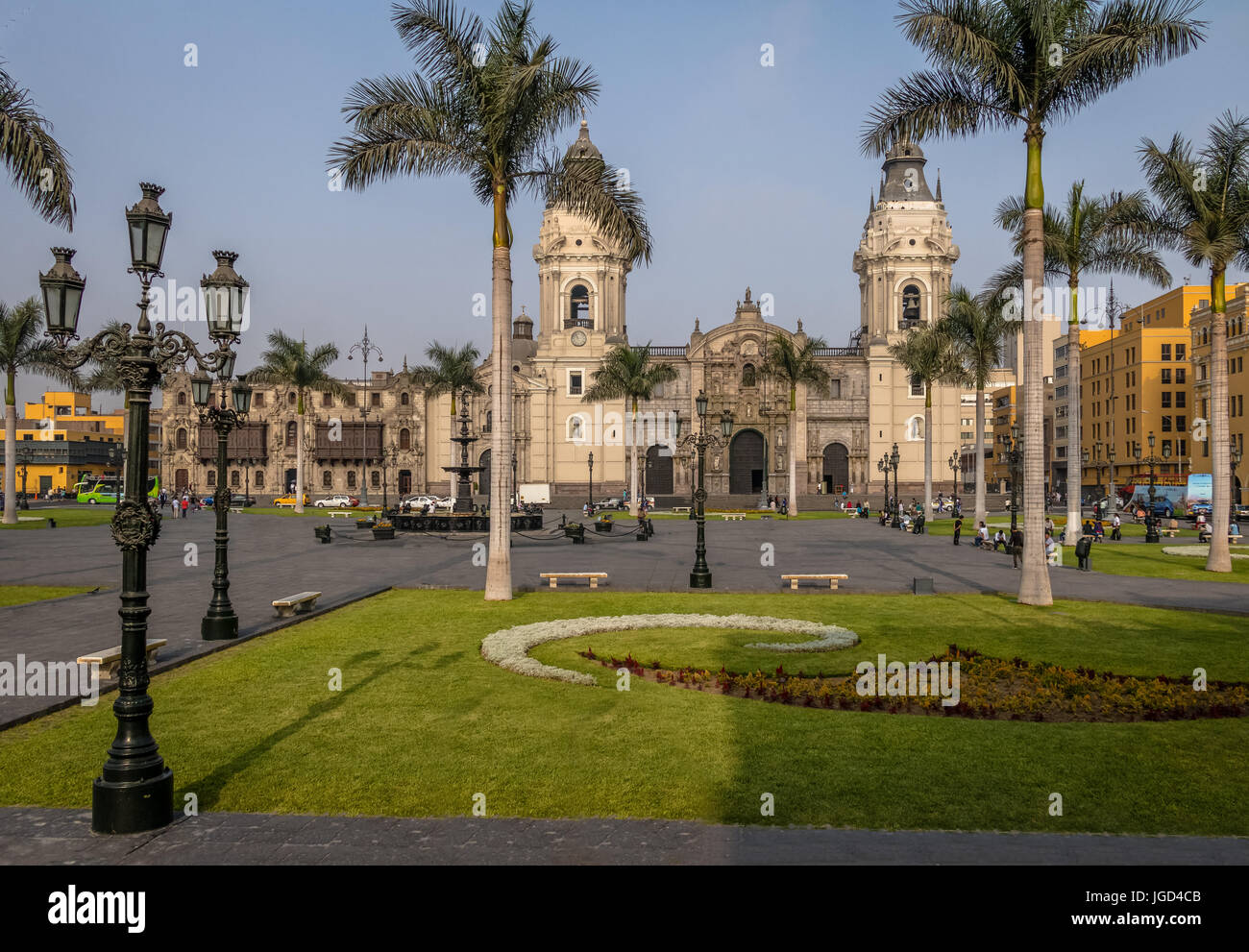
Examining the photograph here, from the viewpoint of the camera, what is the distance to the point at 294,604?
47.9ft

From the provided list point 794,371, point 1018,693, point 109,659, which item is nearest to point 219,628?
point 109,659

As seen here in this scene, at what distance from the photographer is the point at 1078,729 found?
835 centimetres

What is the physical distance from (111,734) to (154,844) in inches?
118

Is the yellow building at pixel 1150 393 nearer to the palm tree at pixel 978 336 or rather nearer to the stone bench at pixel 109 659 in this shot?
the palm tree at pixel 978 336

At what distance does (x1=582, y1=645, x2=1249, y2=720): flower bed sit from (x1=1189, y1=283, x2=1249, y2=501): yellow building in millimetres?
56366

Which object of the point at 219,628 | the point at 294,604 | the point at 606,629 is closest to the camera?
the point at 219,628

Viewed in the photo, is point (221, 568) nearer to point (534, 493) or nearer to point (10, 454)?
point (10, 454)

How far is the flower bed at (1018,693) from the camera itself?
8961 mm

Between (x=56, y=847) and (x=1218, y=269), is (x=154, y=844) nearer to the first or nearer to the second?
(x=56, y=847)

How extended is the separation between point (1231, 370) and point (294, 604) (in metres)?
70.3

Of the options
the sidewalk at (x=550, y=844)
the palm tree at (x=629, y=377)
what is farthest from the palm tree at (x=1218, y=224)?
the palm tree at (x=629, y=377)

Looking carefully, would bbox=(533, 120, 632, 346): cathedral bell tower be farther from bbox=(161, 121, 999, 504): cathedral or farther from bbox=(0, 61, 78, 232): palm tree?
bbox=(0, 61, 78, 232): palm tree

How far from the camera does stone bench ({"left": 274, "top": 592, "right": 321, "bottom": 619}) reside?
1452 centimetres

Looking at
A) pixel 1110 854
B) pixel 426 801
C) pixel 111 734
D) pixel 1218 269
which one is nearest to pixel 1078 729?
pixel 1110 854
